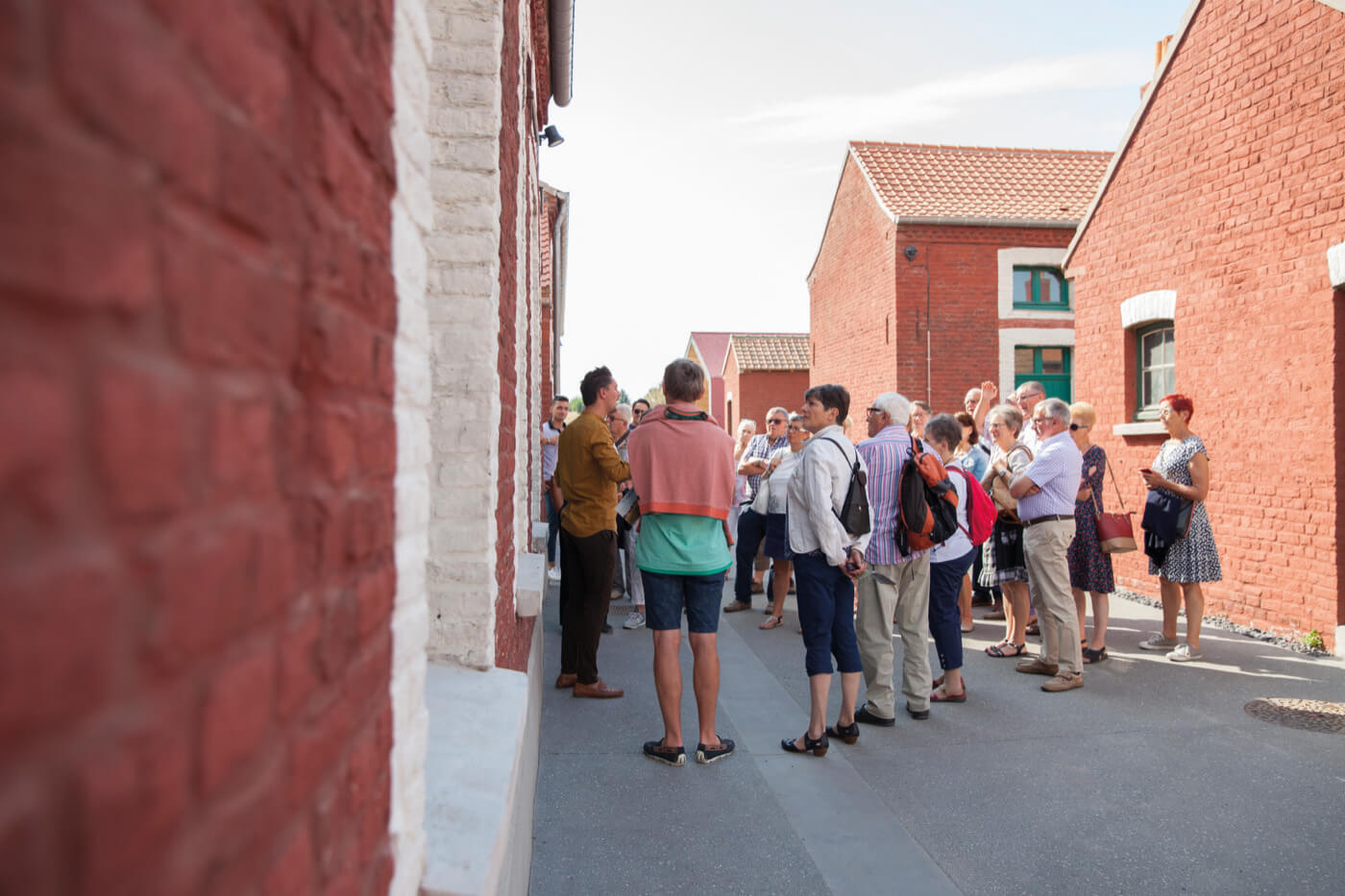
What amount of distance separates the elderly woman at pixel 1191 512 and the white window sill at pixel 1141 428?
277cm

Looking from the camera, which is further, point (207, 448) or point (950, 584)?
point (950, 584)

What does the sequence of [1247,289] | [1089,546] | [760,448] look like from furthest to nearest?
[760,448], [1247,289], [1089,546]

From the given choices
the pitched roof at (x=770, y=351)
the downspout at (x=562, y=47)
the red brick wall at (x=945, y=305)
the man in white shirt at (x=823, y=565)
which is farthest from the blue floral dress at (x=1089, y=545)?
the pitched roof at (x=770, y=351)

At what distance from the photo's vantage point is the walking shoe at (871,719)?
5.28 meters

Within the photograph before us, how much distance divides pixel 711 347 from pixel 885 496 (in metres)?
40.3

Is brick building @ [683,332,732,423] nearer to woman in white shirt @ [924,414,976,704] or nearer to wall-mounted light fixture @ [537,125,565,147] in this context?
wall-mounted light fixture @ [537,125,565,147]

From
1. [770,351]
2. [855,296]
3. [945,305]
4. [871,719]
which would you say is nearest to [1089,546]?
[871,719]

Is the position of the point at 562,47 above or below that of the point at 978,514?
above

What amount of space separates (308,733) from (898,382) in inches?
687

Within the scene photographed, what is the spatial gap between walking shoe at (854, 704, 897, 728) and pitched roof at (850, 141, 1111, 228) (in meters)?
13.9

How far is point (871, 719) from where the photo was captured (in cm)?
531

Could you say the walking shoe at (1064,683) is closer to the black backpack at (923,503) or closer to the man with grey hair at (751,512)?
the black backpack at (923,503)

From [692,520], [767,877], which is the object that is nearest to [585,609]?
[692,520]

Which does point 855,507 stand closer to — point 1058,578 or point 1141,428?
point 1058,578
